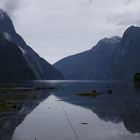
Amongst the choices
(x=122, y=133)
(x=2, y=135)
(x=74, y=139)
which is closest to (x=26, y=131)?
(x=2, y=135)

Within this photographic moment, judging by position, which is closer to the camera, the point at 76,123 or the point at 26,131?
the point at 26,131

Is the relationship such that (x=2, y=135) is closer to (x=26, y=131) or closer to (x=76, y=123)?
(x=26, y=131)

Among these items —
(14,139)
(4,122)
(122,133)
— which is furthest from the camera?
(4,122)

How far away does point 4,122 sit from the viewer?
5484cm

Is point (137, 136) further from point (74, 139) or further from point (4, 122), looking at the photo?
point (4, 122)

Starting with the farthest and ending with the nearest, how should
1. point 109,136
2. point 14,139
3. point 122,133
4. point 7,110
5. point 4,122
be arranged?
point 7,110, point 4,122, point 122,133, point 109,136, point 14,139

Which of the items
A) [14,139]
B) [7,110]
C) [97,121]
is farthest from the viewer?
[7,110]

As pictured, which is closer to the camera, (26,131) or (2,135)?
(2,135)

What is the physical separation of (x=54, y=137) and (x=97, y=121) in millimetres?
19042

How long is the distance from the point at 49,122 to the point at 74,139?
16.2m

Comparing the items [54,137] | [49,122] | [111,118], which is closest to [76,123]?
[49,122]

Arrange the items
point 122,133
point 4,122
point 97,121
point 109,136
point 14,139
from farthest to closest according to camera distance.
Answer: point 97,121, point 4,122, point 122,133, point 109,136, point 14,139

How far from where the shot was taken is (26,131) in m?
48.2

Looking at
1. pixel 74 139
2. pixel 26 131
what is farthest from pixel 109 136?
pixel 26 131
